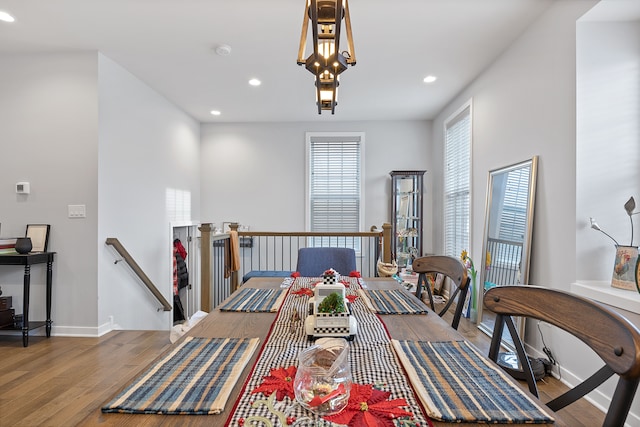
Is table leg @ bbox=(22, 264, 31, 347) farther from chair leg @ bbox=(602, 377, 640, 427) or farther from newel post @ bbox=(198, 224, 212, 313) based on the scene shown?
chair leg @ bbox=(602, 377, 640, 427)

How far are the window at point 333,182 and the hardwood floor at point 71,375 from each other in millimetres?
2638

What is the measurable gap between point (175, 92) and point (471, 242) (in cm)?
405

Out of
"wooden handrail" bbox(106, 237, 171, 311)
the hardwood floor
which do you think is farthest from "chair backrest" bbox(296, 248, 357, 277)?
"wooden handrail" bbox(106, 237, 171, 311)

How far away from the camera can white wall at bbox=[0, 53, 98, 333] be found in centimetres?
309

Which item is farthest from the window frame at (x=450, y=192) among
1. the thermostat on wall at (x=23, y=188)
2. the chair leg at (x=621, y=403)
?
the thermostat on wall at (x=23, y=188)

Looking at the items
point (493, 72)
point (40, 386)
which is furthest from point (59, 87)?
point (493, 72)

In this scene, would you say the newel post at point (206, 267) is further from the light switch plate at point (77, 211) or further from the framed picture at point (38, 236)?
the framed picture at point (38, 236)

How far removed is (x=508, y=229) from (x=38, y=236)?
14.3ft

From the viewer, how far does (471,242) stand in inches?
148

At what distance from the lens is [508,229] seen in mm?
2949

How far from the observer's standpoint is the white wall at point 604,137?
2.13m

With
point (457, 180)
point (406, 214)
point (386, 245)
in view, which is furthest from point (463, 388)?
point (406, 214)

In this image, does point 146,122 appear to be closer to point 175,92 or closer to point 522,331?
point 175,92

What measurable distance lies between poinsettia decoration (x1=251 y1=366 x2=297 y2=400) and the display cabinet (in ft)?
14.2
